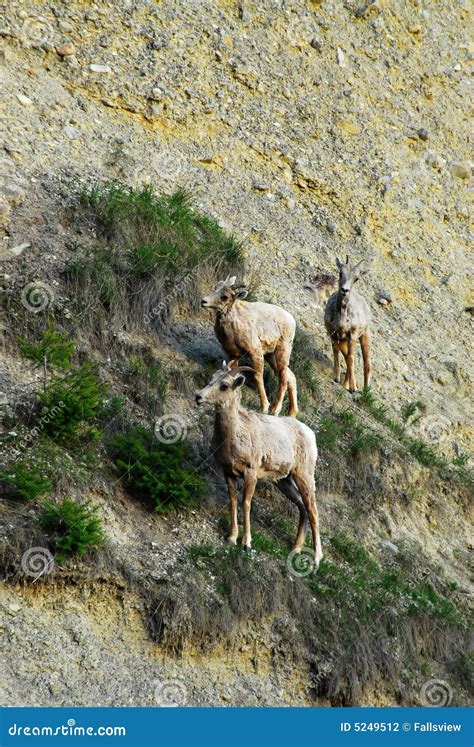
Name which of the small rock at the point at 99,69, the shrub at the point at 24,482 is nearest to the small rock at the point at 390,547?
the shrub at the point at 24,482

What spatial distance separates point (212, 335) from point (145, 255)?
5.39 ft

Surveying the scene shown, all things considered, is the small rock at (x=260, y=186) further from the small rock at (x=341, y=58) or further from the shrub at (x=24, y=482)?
the shrub at (x=24, y=482)

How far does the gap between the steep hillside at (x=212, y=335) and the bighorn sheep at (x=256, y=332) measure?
0.86 m

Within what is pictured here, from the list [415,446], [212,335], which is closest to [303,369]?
[212,335]

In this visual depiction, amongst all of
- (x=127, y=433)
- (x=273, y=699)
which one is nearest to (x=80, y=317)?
(x=127, y=433)

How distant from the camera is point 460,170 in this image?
2397cm

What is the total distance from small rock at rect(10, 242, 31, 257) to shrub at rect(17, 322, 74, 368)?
208 centimetres

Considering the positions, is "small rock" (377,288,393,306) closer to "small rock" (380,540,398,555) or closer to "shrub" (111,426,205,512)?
"small rock" (380,540,398,555)

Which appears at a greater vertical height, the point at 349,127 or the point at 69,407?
the point at 69,407

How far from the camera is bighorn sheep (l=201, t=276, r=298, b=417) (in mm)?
13883

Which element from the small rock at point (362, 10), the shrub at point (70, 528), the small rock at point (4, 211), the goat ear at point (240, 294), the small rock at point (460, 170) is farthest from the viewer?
the small rock at point (362, 10)

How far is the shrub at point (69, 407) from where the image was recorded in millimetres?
12477

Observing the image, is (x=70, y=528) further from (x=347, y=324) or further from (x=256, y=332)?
(x=347, y=324)

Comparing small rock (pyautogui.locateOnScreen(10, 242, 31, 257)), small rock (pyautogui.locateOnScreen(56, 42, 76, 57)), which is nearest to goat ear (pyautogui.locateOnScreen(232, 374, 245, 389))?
small rock (pyautogui.locateOnScreen(10, 242, 31, 257))
